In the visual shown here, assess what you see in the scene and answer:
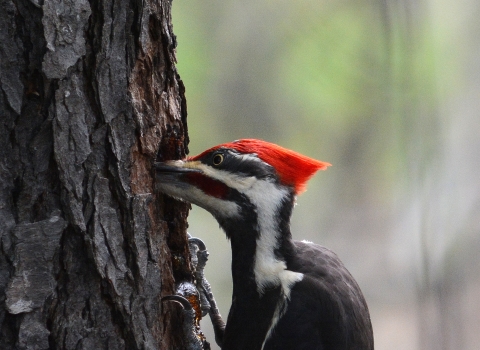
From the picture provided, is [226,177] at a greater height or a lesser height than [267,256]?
greater

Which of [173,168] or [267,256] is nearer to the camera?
[173,168]

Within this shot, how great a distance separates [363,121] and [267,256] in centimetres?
369

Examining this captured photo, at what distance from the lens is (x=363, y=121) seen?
5.98 m

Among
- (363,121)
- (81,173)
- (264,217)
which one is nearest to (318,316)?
(264,217)

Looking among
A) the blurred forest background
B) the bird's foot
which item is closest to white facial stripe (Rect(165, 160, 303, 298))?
the bird's foot

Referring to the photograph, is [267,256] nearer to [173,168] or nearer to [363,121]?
[173,168]

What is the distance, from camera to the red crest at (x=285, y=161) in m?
2.44

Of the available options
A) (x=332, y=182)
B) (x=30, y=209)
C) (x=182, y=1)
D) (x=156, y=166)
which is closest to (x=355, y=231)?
(x=332, y=182)

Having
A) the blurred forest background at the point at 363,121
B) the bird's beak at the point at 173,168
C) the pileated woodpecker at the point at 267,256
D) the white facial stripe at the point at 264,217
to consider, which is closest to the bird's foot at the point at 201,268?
the pileated woodpecker at the point at 267,256

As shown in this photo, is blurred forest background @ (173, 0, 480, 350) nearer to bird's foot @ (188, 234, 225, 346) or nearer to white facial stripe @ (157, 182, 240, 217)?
bird's foot @ (188, 234, 225, 346)

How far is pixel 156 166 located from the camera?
221 centimetres

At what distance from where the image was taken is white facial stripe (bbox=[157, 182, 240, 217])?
2.29m

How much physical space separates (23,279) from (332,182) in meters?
4.97

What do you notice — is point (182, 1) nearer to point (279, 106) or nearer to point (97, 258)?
point (279, 106)
